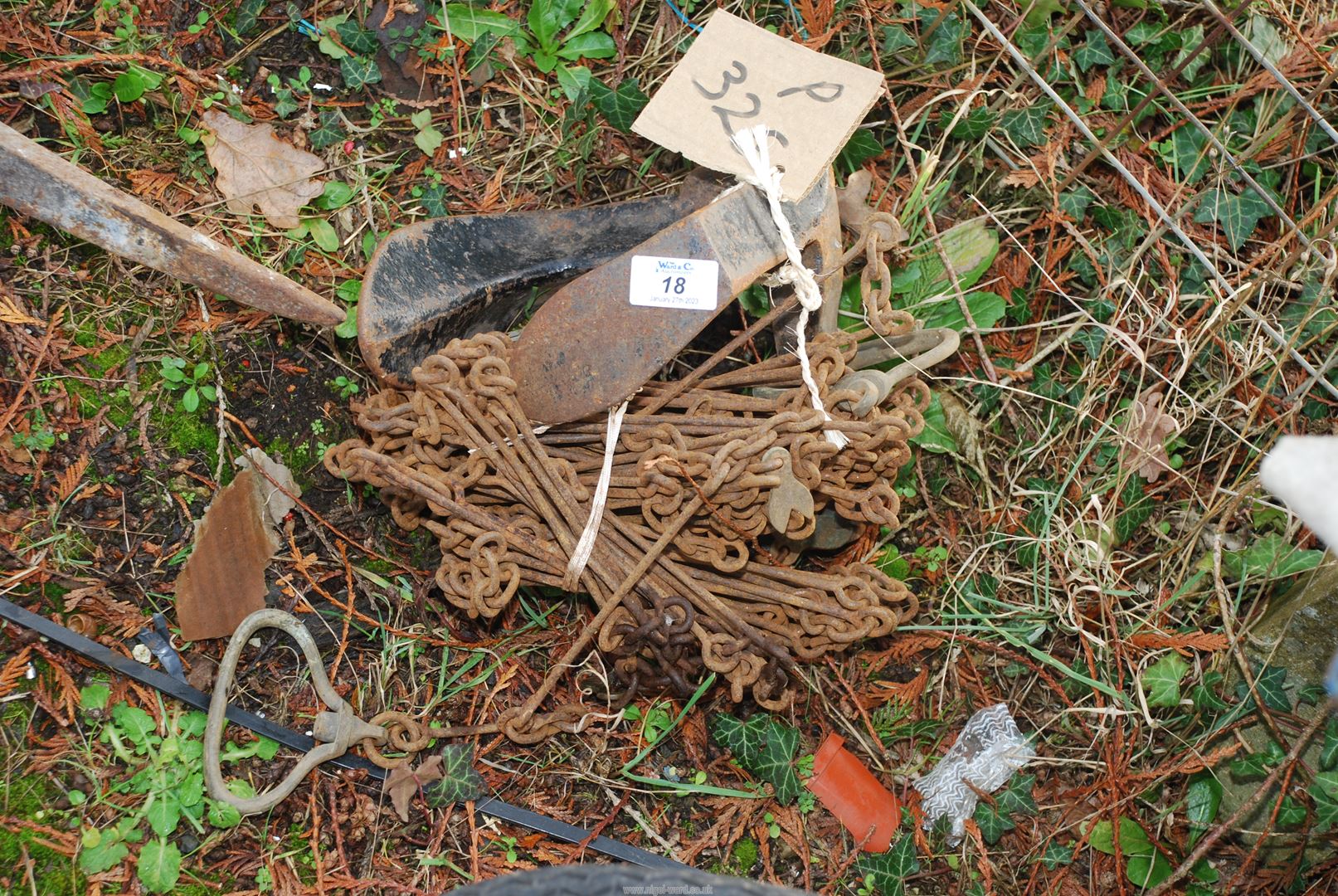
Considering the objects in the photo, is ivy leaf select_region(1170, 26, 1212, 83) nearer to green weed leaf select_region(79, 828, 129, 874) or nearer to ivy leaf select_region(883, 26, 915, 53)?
ivy leaf select_region(883, 26, 915, 53)

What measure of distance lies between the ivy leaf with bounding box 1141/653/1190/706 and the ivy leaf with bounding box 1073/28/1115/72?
1.56 metres

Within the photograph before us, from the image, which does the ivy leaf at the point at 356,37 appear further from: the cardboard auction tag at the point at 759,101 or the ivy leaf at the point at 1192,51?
the ivy leaf at the point at 1192,51

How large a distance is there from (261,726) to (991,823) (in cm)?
162

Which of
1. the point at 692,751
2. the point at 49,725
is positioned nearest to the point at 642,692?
the point at 692,751

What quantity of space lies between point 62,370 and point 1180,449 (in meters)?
2.68

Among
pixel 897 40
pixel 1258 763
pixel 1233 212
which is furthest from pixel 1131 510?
pixel 897 40

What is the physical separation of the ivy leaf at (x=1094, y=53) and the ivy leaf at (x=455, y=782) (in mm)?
2370

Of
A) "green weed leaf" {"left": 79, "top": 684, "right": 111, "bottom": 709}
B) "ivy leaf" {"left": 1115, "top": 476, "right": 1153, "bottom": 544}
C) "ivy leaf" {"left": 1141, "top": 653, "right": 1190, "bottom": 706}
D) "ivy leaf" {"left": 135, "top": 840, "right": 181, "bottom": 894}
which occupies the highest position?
"ivy leaf" {"left": 1115, "top": 476, "right": 1153, "bottom": 544}

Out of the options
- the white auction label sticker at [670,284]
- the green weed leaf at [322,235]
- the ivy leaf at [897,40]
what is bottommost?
the green weed leaf at [322,235]

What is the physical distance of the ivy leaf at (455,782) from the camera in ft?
6.92

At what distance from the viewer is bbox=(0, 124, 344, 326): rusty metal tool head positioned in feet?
6.53

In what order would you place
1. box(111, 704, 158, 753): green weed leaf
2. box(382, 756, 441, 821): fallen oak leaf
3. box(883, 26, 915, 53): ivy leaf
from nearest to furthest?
box(111, 704, 158, 753): green weed leaf, box(382, 756, 441, 821): fallen oak leaf, box(883, 26, 915, 53): ivy leaf

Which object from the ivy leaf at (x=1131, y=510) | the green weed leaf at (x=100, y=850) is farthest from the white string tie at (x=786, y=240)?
the green weed leaf at (x=100, y=850)

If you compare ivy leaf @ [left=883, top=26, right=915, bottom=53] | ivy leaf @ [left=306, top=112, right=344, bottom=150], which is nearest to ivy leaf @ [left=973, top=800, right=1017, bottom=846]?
ivy leaf @ [left=883, top=26, right=915, bottom=53]
